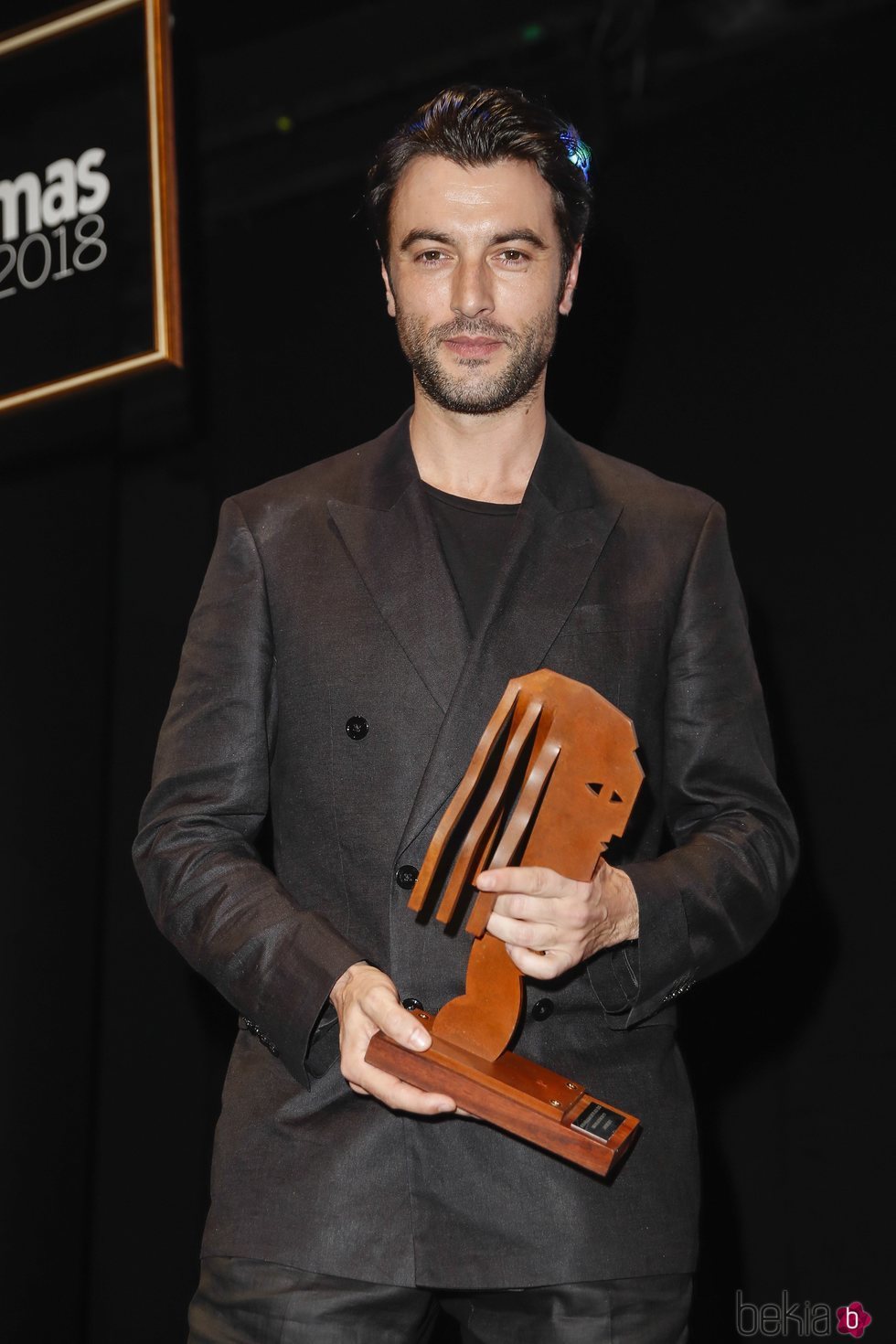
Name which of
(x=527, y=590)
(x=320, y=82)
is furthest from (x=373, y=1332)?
(x=320, y=82)

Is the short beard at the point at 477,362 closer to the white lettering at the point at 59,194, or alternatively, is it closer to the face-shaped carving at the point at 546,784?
the face-shaped carving at the point at 546,784

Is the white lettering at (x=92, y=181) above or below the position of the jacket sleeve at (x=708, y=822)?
above

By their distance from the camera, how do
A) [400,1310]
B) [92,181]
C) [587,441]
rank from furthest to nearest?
[587,441] → [92,181] → [400,1310]

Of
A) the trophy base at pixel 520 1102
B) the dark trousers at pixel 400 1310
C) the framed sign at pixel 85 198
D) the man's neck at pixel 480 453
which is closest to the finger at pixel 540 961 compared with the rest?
the trophy base at pixel 520 1102

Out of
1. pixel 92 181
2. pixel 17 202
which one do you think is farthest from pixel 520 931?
pixel 17 202

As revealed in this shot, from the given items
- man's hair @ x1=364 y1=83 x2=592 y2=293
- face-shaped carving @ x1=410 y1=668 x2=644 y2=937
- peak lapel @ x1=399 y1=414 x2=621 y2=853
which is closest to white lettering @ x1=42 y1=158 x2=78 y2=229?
man's hair @ x1=364 y1=83 x2=592 y2=293

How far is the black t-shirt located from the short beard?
0.13 m

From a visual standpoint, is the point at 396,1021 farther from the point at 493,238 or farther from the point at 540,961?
the point at 493,238

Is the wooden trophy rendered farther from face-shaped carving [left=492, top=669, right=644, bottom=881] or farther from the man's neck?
the man's neck

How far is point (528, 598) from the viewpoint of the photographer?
1.81 metres

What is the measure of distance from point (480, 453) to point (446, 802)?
0.56 metres

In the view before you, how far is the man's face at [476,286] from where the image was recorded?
1939 mm

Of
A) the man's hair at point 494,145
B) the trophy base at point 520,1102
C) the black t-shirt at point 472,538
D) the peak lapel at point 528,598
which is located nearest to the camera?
the trophy base at point 520,1102

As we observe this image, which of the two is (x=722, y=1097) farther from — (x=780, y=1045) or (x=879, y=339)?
(x=879, y=339)
